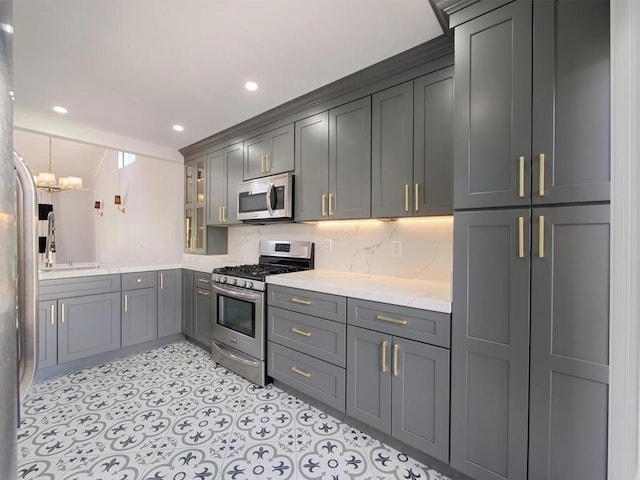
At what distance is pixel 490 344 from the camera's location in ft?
4.51

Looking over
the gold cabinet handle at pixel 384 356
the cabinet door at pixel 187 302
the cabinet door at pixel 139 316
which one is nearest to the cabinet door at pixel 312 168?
the gold cabinet handle at pixel 384 356

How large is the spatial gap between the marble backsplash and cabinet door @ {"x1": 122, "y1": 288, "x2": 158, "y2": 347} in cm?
156

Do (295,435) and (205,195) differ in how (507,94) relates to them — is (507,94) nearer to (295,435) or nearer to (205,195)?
(295,435)

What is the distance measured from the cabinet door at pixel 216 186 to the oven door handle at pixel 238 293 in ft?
2.91

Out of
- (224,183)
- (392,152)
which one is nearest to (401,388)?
(392,152)

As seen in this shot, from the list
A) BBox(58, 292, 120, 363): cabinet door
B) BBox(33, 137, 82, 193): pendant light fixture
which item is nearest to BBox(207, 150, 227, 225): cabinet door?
BBox(58, 292, 120, 363): cabinet door

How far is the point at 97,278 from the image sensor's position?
2961mm

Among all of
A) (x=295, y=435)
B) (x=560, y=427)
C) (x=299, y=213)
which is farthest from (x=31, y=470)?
(x=560, y=427)

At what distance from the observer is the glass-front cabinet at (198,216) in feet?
12.3

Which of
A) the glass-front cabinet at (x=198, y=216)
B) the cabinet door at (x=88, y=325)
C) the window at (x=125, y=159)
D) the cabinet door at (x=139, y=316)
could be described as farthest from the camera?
the window at (x=125, y=159)

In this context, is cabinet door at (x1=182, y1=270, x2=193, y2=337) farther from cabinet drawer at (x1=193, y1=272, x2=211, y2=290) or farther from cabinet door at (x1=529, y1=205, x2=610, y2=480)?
cabinet door at (x1=529, y1=205, x2=610, y2=480)

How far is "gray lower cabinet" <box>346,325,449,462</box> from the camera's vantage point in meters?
1.54

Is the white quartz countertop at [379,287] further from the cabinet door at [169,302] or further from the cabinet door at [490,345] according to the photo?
the cabinet door at [169,302]

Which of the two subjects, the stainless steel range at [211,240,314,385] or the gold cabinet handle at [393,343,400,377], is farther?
the stainless steel range at [211,240,314,385]
